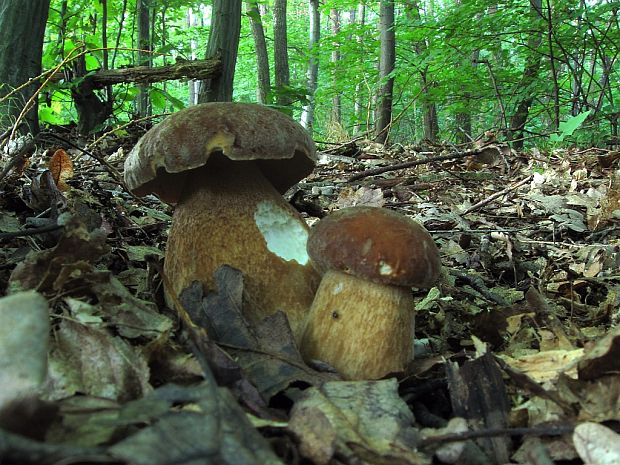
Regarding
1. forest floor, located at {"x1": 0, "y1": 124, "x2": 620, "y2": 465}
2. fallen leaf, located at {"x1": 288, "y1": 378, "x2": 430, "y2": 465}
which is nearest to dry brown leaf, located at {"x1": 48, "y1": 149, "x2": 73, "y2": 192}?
forest floor, located at {"x1": 0, "y1": 124, "x2": 620, "y2": 465}

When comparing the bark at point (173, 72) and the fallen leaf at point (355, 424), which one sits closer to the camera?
the fallen leaf at point (355, 424)

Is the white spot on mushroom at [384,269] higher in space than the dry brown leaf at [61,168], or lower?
lower

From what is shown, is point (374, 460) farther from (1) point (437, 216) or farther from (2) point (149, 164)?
(1) point (437, 216)

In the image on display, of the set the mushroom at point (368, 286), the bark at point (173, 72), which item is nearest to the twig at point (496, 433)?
the mushroom at point (368, 286)

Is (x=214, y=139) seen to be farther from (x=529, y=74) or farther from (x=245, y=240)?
(x=529, y=74)

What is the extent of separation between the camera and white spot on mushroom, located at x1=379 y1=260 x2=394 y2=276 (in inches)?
56.0

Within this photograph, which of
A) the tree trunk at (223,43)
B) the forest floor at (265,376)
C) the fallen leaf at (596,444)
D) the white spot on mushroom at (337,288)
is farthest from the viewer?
the tree trunk at (223,43)

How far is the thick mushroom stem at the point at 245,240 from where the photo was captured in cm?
183

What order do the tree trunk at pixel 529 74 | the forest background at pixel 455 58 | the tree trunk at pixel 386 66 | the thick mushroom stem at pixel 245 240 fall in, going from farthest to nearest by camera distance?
1. the tree trunk at pixel 386 66
2. the tree trunk at pixel 529 74
3. the forest background at pixel 455 58
4. the thick mushroom stem at pixel 245 240

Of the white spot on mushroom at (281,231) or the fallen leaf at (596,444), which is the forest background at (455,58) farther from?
the fallen leaf at (596,444)

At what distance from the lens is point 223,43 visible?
494cm

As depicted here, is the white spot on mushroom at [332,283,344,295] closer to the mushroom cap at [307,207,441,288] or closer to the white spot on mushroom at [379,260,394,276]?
the mushroom cap at [307,207,441,288]

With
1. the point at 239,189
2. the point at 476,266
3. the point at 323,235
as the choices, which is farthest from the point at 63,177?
the point at 476,266

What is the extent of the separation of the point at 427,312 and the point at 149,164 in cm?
120
